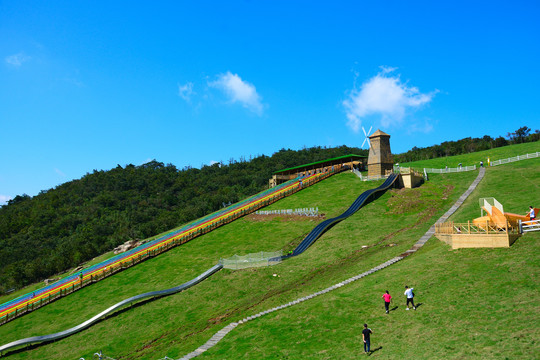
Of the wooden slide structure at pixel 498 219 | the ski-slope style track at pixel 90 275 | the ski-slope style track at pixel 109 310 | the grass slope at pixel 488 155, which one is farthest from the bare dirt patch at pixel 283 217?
the grass slope at pixel 488 155

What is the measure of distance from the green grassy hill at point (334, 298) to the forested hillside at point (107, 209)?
46.5 metres

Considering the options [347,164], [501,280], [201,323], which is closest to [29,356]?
[201,323]

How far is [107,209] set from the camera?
138 meters

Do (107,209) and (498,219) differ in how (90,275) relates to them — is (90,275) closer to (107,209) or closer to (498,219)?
(498,219)

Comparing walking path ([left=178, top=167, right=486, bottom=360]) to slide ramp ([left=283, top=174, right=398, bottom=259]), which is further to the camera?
slide ramp ([left=283, top=174, right=398, bottom=259])

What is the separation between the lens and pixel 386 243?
113 ft

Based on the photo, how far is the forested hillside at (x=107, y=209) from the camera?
8706 cm

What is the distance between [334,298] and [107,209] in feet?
438

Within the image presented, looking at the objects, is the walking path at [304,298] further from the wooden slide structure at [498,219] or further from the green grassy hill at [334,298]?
the wooden slide structure at [498,219]

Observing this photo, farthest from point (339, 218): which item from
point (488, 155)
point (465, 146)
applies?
point (465, 146)

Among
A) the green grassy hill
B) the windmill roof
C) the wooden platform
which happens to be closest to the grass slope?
the windmill roof

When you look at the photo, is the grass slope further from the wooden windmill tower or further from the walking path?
A: the walking path

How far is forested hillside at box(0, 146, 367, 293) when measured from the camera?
8706 cm

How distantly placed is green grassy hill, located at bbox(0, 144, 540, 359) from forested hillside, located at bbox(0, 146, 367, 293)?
46474mm
